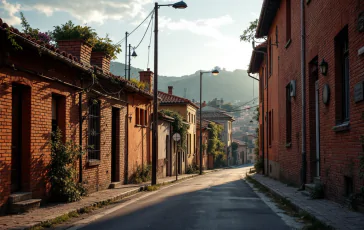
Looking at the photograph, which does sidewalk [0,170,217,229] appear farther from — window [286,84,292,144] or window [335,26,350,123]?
window [286,84,292,144]

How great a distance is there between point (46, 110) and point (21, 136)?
1089 millimetres

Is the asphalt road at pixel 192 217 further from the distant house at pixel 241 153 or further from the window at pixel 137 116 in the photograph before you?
the distant house at pixel 241 153

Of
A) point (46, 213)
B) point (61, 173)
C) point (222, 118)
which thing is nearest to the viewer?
point (46, 213)

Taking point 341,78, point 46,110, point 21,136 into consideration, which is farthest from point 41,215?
point 341,78

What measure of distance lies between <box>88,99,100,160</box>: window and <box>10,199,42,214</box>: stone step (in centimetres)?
449

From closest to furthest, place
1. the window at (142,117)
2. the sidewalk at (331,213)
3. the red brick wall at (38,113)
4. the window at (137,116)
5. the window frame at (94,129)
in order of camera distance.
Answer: the sidewalk at (331,213) < the red brick wall at (38,113) < the window frame at (94,129) < the window at (137,116) < the window at (142,117)

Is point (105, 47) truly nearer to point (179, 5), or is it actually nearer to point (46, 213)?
point (179, 5)

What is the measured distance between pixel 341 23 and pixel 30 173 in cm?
741

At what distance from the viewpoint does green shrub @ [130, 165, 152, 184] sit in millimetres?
19375

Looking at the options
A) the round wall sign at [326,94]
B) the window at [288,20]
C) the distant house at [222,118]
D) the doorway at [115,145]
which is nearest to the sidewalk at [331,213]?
the round wall sign at [326,94]

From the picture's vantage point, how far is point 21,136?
395 inches

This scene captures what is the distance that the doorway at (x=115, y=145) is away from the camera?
17.0 m

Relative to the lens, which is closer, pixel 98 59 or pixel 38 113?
pixel 38 113

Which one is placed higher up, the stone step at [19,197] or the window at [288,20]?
the window at [288,20]
